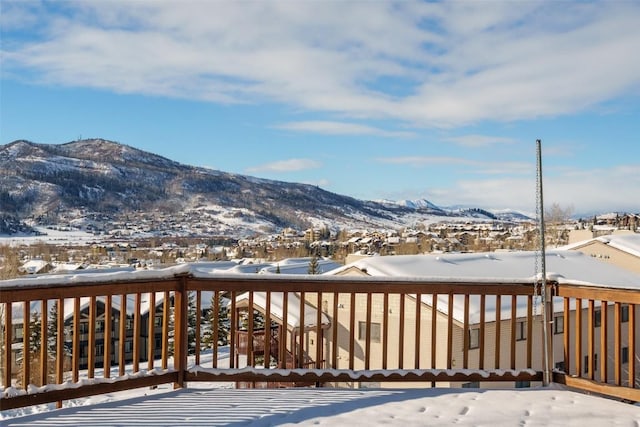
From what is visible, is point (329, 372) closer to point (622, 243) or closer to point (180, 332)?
point (180, 332)

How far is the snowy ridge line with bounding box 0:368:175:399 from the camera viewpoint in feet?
10.0

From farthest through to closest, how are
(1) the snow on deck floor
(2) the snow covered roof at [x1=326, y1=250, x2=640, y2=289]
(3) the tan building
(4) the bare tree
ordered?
(4) the bare tree, (2) the snow covered roof at [x1=326, y1=250, x2=640, y2=289], (3) the tan building, (1) the snow on deck floor

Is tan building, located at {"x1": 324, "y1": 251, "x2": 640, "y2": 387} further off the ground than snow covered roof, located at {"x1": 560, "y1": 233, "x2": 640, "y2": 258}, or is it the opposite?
snow covered roof, located at {"x1": 560, "y1": 233, "x2": 640, "y2": 258}

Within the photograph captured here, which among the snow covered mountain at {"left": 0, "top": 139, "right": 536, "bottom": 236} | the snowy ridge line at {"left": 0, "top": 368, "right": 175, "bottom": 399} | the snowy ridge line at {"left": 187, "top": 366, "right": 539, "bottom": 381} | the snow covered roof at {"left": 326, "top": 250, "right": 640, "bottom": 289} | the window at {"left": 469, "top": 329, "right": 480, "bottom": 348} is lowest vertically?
the window at {"left": 469, "top": 329, "right": 480, "bottom": 348}

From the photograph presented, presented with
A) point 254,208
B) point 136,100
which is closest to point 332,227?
point 254,208

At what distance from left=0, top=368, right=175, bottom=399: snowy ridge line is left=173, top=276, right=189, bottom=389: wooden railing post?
0.07 metres

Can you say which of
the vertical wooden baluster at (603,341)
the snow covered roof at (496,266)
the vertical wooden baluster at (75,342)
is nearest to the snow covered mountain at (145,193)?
the snow covered roof at (496,266)

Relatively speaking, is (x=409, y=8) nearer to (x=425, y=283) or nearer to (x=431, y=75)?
(x=425, y=283)

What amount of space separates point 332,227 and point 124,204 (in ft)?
132

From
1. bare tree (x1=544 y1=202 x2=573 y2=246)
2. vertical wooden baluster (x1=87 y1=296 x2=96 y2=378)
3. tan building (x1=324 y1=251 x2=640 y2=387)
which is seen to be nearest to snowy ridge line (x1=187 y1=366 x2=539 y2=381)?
vertical wooden baluster (x1=87 y1=296 x2=96 y2=378)

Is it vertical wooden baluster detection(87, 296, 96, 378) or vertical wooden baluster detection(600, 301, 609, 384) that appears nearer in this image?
vertical wooden baluster detection(87, 296, 96, 378)

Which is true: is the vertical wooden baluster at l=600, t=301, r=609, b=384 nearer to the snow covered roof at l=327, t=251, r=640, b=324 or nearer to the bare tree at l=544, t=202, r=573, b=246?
the snow covered roof at l=327, t=251, r=640, b=324

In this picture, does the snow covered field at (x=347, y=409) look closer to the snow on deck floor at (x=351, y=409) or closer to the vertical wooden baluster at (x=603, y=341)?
the snow on deck floor at (x=351, y=409)

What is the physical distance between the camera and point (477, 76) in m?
12.3
